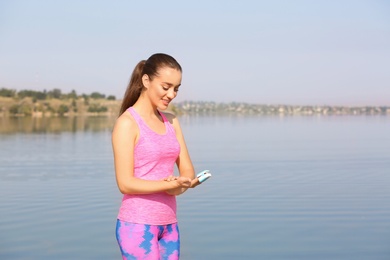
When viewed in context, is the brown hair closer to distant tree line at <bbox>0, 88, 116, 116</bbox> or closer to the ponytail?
the ponytail

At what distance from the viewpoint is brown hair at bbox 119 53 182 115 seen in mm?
3236

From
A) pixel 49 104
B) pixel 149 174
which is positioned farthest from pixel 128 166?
pixel 49 104

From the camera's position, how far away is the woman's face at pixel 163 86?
3221mm

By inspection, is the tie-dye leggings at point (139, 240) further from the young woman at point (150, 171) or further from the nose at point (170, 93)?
the nose at point (170, 93)

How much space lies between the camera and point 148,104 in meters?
3.33

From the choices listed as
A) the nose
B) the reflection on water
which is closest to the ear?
the nose

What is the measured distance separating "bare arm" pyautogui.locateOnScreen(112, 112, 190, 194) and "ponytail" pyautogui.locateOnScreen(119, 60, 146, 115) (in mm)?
248

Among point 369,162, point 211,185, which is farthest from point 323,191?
point 369,162

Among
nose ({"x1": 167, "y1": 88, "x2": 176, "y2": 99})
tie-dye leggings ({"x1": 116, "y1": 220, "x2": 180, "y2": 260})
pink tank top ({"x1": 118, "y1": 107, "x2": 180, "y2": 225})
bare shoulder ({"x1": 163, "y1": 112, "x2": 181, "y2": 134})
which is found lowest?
tie-dye leggings ({"x1": 116, "y1": 220, "x2": 180, "y2": 260})

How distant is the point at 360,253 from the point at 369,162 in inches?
498

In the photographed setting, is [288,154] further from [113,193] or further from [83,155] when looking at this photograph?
[113,193]

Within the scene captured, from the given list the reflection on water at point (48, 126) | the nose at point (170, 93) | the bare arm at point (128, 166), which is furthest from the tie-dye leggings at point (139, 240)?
the reflection on water at point (48, 126)

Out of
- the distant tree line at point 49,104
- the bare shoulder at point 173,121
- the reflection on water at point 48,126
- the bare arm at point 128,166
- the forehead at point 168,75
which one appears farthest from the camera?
the distant tree line at point 49,104

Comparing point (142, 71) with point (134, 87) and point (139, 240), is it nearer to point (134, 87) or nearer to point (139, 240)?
point (134, 87)
